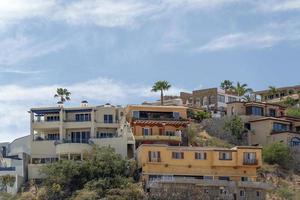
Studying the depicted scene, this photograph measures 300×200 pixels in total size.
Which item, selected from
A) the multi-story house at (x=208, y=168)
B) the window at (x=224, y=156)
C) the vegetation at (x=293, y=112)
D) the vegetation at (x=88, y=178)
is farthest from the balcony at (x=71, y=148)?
the vegetation at (x=293, y=112)

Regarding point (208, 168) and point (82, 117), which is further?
point (82, 117)

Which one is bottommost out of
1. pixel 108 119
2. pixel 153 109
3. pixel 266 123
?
pixel 266 123

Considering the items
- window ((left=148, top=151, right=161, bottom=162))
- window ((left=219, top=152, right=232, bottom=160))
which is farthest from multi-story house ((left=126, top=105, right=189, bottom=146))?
window ((left=219, top=152, right=232, bottom=160))

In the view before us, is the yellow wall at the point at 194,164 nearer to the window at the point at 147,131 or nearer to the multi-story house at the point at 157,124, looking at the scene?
the multi-story house at the point at 157,124

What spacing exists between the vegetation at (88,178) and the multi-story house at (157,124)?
8.98 metres

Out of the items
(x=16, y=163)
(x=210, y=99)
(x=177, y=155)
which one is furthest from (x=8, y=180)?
(x=210, y=99)

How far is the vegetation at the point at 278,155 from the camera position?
327 ft

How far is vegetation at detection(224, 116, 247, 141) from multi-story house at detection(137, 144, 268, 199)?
12711 mm

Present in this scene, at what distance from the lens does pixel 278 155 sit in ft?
328

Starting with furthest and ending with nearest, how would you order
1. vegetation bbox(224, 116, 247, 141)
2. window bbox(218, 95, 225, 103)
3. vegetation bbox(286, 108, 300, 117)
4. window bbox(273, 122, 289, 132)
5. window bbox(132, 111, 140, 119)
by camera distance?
window bbox(218, 95, 225, 103) < vegetation bbox(286, 108, 300, 117) < window bbox(273, 122, 289, 132) < vegetation bbox(224, 116, 247, 141) < window bbox(132, 111, 140, 119)

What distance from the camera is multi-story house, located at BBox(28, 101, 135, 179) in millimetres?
95688

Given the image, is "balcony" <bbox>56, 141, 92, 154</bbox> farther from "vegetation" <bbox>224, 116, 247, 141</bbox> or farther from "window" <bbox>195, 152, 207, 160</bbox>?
"vegetation" <bbox>224, 116, 247, 141</bbox>

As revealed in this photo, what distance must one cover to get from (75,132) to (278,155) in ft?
77.6

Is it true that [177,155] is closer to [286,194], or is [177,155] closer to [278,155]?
[286,194]
